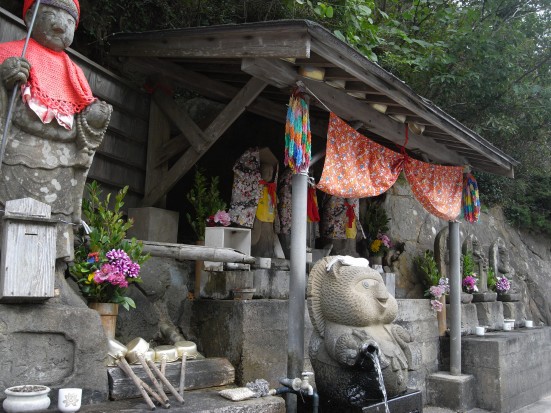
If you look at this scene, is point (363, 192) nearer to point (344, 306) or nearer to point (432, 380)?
point (344, 306)

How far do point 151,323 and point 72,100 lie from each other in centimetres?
259

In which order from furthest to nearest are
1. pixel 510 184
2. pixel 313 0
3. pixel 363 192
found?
pixel 510 184 < pixel 313 0 < pixel 363 192

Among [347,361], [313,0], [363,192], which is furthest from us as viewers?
[313,0]

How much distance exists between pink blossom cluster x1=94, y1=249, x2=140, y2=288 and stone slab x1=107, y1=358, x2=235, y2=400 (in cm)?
75

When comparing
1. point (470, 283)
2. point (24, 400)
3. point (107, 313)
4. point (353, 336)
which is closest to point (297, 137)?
point (353, 336)

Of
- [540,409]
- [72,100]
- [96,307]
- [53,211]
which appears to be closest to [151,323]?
[96,307]

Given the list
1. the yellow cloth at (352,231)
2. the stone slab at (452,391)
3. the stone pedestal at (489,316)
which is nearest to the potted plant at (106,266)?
the yellow cloth at (352,231)

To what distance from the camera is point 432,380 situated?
7992 millimetres

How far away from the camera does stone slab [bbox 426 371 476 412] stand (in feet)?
25.3

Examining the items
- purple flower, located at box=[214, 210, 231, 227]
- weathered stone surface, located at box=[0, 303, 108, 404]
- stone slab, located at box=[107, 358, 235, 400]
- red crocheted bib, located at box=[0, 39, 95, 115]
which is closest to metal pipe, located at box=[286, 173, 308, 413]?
stone slab, located at box=[107, 358, 235, 400]

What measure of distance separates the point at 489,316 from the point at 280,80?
749 cm

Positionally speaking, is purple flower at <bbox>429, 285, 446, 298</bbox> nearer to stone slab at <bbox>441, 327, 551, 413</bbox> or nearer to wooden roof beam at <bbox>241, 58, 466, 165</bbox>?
stone slab at <bbox>441, 327, 551, 413</bbox>

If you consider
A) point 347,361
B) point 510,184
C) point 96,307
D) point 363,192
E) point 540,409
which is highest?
point 510,184

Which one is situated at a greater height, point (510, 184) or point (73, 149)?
point (510, 184)
